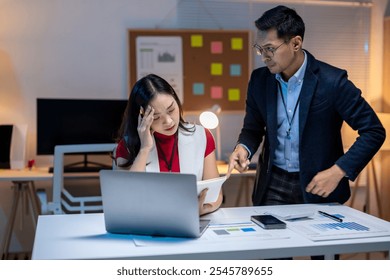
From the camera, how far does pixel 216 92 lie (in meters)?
3.93

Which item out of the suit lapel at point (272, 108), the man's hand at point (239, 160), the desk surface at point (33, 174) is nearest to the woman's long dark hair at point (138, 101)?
the man's hand at point (239, 160)

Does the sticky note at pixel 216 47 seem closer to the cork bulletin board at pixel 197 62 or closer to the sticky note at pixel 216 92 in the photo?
the cork bulletin board at pixel 197 62

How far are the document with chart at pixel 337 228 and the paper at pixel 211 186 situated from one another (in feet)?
0.84

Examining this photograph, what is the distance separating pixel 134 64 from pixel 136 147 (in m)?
1.86

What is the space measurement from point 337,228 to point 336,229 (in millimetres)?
15

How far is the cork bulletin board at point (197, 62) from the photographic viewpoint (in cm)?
379

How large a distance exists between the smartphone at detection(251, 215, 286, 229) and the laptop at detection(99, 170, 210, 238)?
23 centimetres

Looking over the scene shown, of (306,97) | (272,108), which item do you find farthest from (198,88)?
(306,97)

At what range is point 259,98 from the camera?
2.19 meters

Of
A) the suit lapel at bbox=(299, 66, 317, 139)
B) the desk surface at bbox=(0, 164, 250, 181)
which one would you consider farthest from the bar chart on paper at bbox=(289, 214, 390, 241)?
the desk surface at bbox=(0, 164, 250, 181)
